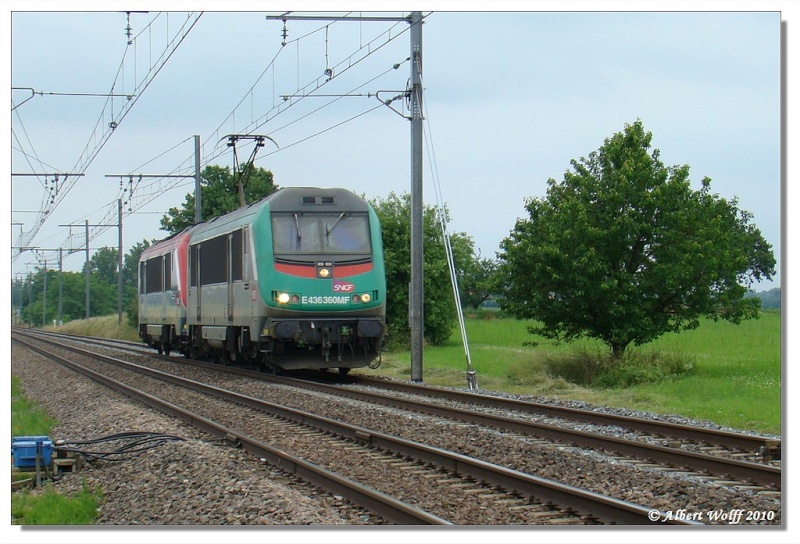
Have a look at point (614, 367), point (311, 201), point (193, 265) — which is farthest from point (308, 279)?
point (614, 367)

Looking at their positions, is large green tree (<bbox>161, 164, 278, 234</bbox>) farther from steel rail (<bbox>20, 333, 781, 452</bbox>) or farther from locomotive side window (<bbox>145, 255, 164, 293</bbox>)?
steel rail (<bbox>20, 333, 781, 452</bbox>)

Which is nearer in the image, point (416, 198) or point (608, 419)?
point (608, 419)

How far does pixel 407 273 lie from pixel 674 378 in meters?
11.8

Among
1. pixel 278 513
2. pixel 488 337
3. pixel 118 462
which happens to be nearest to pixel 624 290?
pixel 118 462

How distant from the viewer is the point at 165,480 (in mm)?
9164

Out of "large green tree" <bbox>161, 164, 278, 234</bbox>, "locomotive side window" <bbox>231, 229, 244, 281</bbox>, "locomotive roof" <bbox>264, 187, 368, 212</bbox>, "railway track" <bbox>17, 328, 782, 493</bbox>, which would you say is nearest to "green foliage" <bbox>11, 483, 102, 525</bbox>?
"railway track" <bbox>17, 328, 782, 493</bbox>

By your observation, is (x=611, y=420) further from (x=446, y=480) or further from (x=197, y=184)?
(x=197, y=184)

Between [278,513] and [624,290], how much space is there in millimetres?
12274

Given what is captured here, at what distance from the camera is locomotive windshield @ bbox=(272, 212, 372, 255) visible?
59.6 ft

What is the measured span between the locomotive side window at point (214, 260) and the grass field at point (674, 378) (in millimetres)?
4489

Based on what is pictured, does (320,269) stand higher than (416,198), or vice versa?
(416,198)

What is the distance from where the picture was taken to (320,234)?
18.4 meters

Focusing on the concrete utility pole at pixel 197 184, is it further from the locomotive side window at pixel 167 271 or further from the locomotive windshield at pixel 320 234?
the locomotive windshield at pixel 320 234

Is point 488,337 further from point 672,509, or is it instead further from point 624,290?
point 672,509
